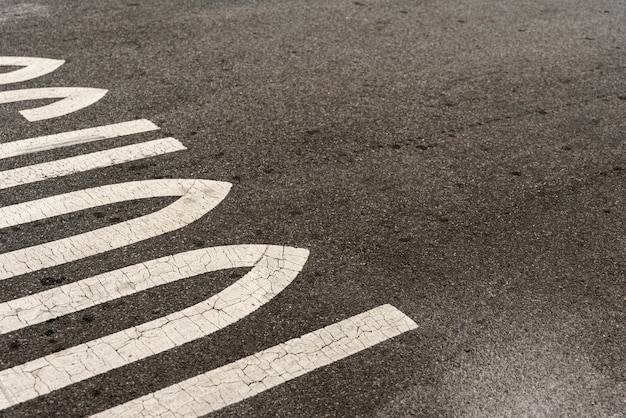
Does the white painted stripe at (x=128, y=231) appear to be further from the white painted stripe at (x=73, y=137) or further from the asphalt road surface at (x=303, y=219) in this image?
the white painted stripe at (x=73, y=137)

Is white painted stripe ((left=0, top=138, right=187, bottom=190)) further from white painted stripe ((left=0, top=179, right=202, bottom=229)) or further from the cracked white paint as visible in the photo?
white painted stripe ((left=0, top=179, right=202, bottom=229))

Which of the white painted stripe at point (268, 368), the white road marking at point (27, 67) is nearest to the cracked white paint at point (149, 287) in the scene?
the white painted stripe at point (268, 368)

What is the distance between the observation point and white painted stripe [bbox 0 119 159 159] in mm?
5805

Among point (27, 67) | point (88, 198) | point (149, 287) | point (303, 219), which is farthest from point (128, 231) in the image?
point (27, 67)

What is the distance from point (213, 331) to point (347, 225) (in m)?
1.38

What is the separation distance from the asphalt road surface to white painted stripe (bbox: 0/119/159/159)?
22 millimetres

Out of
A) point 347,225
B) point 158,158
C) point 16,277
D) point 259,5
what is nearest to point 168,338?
point 16,277

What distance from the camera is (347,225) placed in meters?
5.19

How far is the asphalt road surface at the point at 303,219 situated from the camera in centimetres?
393

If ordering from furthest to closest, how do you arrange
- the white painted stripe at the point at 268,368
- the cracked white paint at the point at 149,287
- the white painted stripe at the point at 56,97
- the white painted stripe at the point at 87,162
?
the white painted stripe at the point at 56,97 < the white painted stripe at the point at 87,162 < the cracked white paint at the point at 149,287 < the white painted stripe at the point at 268,368

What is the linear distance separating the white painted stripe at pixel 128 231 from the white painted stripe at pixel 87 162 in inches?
15.5

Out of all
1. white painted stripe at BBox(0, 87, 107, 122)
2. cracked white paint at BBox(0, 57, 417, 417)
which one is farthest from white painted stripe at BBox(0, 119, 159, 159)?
white painted stripe at BBox(0, 87, 107, 122)

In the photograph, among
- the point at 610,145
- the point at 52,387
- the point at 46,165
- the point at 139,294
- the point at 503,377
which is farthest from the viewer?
the point at 610,145

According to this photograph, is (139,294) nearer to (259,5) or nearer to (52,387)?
(52,387)
